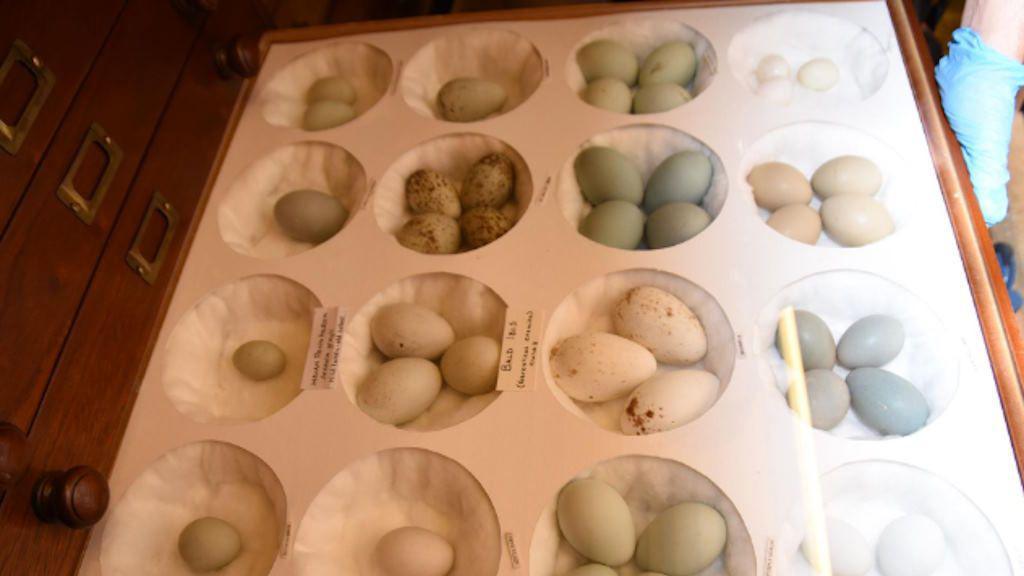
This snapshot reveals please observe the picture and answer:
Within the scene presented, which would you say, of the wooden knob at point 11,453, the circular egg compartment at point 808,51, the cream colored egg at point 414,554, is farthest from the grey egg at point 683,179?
the wooden knob at point 11,453

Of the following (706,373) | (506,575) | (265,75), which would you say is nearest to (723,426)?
(706,373)

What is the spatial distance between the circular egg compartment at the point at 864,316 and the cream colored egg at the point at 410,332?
0.48 m

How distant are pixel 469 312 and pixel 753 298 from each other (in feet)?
1.44

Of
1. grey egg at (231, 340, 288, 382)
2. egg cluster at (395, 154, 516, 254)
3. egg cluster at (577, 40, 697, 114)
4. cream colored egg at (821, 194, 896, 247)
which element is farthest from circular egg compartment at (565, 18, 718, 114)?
grey egg at (231, 340, 288, 382)

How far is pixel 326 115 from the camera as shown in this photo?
1.44 metres

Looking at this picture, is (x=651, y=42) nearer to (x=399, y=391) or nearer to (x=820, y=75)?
(x=820, y=75)

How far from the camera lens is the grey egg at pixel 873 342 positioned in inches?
41.6

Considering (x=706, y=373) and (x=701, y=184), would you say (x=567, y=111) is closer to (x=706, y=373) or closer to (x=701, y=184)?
(x=701, y=184)

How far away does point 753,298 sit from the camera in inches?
42.8

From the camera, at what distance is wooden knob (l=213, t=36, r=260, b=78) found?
143 cm

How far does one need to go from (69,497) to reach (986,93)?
147 cm

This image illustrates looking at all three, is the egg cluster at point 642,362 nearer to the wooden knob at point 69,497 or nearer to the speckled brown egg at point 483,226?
the speckled brown egg at point 483,226

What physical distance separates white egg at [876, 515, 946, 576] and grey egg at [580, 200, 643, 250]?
1.79 feet

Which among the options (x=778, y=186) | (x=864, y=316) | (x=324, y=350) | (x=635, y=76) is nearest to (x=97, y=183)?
(x=324, y=350)
